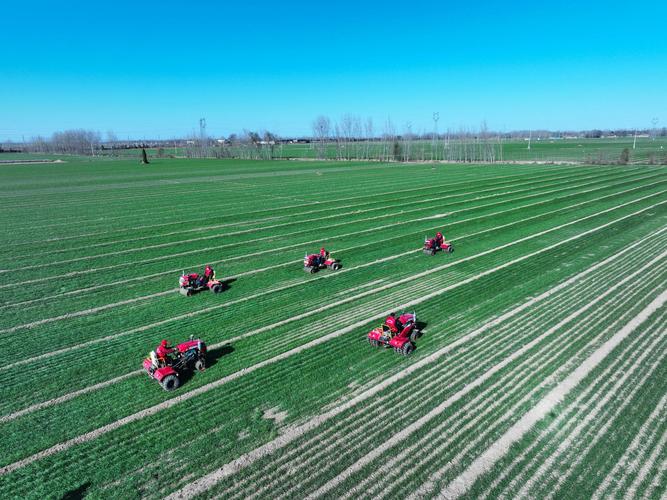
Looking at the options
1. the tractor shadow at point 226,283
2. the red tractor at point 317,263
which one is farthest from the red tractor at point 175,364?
the red tractor at point 317,263

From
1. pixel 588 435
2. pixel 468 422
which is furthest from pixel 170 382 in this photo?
pixel 588 435

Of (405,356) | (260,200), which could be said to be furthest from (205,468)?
(260,200)

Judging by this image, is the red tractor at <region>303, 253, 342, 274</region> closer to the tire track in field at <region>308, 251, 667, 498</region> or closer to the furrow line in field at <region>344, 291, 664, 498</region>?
the furrow line in field at <region>344, 291, 664, 498</region>

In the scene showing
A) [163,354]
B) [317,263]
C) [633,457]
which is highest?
[163,354]

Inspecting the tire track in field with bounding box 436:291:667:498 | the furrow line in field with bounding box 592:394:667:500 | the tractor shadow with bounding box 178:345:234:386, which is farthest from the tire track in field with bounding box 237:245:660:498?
the tractor shadow with bounding box 178:345:234:386

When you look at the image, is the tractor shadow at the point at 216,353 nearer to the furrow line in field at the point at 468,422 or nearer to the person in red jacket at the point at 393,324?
the person in red jacket at the point at 393,324

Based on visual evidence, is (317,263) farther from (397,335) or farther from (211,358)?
(211,358)
